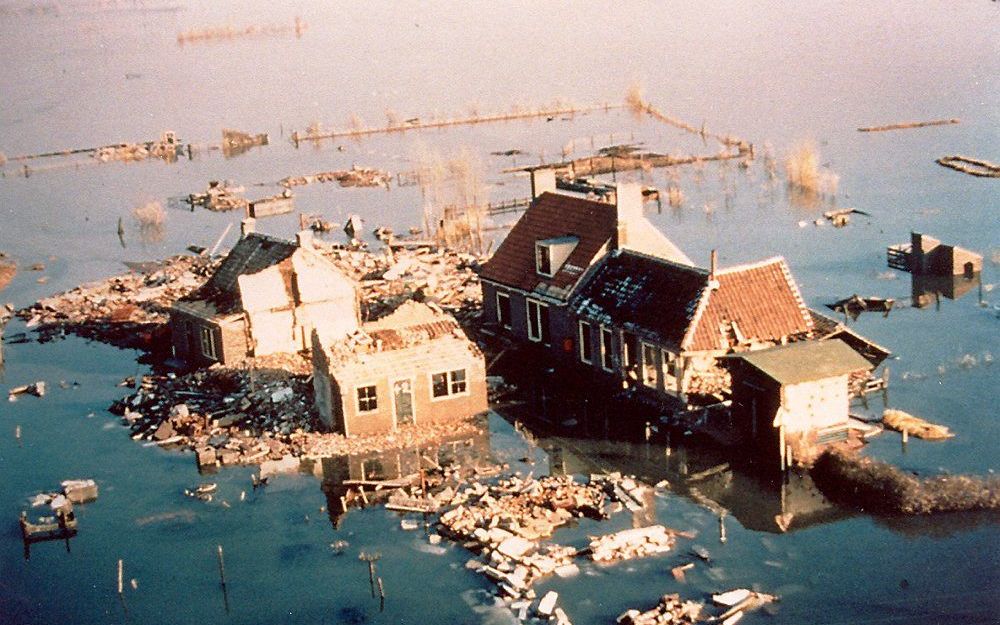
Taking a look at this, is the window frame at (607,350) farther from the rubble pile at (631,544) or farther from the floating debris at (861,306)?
the floating debris at (861,306)

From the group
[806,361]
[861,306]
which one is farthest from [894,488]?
[861,306]

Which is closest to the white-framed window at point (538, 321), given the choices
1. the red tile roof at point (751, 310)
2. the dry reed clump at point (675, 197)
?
the red tile roof at point (751, 310)

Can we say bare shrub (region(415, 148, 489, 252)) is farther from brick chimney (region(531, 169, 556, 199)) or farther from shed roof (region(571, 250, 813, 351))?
shed roof (region(571, 250, 813, 351))

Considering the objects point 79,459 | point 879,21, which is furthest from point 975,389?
point 879,21

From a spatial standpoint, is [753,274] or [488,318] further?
[488,318]

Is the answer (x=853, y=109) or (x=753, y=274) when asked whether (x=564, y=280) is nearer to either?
(x=753, y=274)

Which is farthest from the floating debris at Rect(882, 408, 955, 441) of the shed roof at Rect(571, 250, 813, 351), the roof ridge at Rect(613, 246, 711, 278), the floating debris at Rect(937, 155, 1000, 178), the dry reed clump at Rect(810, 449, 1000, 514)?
the floating debris at Rect(937, 155, 1000, 178)
